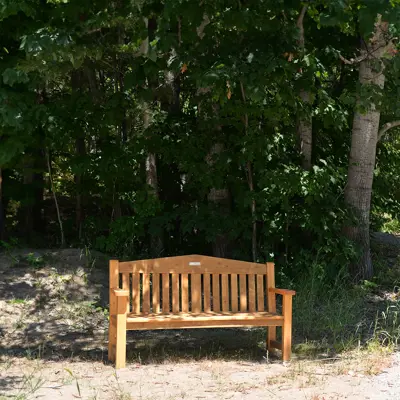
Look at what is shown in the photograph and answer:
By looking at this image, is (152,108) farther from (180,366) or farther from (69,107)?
(180,366)

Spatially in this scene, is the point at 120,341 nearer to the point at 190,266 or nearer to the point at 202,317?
the point at 202,317

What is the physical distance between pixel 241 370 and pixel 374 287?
13.7 feet

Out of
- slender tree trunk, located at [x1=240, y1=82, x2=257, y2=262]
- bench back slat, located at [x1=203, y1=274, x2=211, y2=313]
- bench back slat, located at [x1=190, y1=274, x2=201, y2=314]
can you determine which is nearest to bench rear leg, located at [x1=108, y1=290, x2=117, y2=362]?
bench back slat, located at [x1=190, y1=274, x2=201, y2=314]

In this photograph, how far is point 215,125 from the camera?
9.37 meters

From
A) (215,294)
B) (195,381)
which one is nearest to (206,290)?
(215,294)

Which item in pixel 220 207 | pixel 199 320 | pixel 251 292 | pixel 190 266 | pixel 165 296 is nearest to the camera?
pixel 199 320

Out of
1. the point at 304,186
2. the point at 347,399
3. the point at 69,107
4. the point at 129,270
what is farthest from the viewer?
the point at 69,107

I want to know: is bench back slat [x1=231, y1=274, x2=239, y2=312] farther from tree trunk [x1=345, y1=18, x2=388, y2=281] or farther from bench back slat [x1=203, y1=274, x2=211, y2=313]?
tree trunk [x1=345, y1=18, x2=388, y2=281]

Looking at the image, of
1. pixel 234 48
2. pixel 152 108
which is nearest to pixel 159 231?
pixel 152 108

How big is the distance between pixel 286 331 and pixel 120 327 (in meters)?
1.58

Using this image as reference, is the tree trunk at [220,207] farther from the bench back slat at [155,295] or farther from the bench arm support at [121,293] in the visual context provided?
the bench arm support at [121,293]

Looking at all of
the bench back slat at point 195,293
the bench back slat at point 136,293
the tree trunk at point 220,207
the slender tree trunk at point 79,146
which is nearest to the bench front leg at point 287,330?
the bench back slat at point 195,293

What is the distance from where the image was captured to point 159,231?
962 centimetres

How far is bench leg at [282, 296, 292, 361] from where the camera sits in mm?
6605
